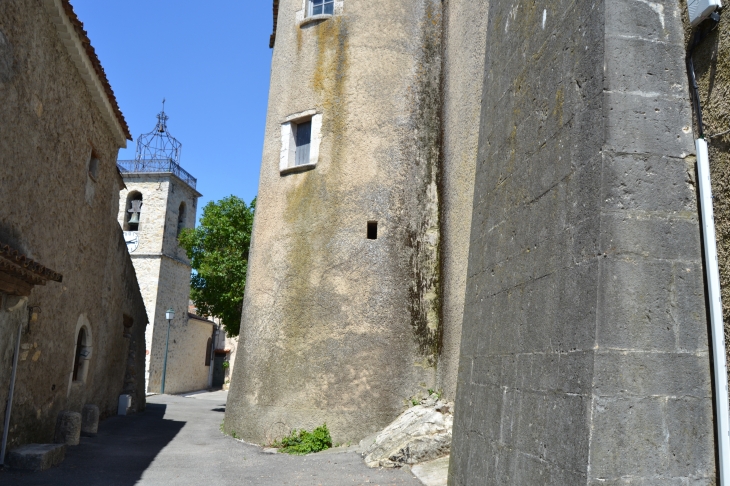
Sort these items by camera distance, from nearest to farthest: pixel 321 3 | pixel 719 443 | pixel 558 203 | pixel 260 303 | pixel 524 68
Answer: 1. pixel 719 443
2. pixel 558 203
3. pixel 524 68
4. pixel 260 303
5. pixel 321 3

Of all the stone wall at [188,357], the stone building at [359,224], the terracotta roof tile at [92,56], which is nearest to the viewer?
the terracotta roof tile at [92,56]

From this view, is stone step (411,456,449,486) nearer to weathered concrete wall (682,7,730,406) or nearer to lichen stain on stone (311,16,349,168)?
weathered concrete wall (682,7,730,406)

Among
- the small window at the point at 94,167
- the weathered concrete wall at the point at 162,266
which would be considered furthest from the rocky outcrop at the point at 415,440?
the weathered concrete wall at the point at 162,266

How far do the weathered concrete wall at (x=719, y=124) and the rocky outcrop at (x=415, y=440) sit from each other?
5.06 meters

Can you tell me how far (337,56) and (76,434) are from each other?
7.40 m

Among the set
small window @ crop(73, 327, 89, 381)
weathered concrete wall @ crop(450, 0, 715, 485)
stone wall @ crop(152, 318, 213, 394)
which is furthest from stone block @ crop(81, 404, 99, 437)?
stone wall @ crop(152, 318, 213, 394)

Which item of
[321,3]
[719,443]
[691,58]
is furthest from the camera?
[321,3]

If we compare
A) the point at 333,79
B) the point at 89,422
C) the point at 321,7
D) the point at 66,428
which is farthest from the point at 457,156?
the point at 89,422

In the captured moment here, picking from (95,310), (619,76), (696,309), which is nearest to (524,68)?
(619,76)

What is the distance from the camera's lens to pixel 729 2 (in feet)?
9.95

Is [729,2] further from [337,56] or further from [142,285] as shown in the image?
[142,285]

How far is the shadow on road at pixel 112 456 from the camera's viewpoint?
697cm

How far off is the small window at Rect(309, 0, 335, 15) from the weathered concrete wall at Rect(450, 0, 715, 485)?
795 cm

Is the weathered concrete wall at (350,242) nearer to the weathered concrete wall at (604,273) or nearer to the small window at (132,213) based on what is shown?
the weathered concrete wall at (604,273)
